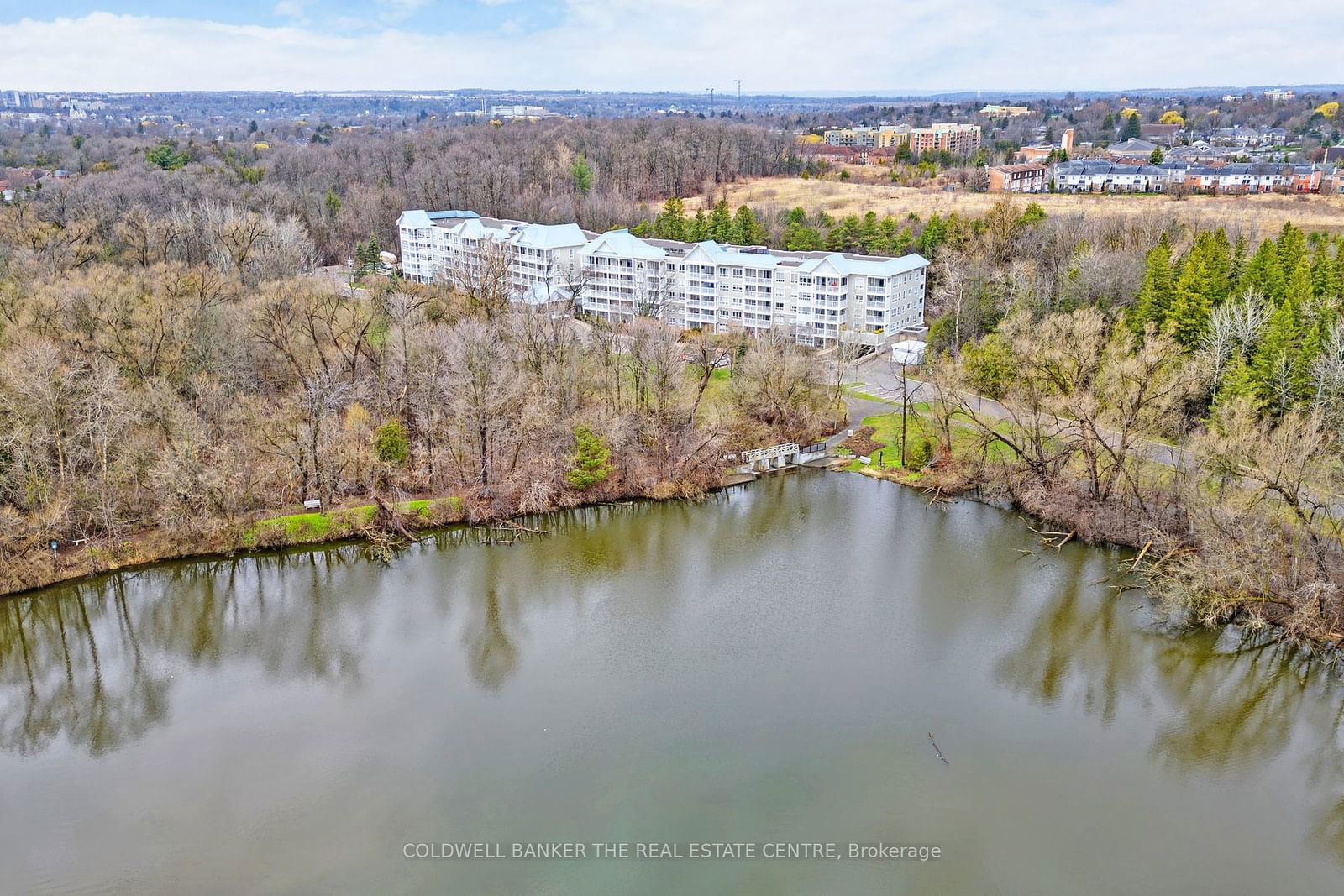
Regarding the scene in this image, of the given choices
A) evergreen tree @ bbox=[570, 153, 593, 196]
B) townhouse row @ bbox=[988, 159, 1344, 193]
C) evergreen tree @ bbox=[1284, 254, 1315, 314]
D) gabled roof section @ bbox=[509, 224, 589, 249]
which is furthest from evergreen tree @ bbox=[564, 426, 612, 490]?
townhouse row @ bbox=[988, 159, 1344, 193]

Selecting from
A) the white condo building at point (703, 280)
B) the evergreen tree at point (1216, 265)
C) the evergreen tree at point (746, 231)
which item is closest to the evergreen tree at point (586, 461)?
the white condo building at point (703, 280)

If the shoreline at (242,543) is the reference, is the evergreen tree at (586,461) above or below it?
above

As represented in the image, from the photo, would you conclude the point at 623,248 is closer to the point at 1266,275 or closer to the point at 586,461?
the point at 586,461

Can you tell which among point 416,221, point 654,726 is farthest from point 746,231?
point 654,726

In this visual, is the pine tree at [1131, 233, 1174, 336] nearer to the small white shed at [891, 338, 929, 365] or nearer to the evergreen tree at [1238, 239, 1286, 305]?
the evergreen tree at [1238, 239, 1286, 305]

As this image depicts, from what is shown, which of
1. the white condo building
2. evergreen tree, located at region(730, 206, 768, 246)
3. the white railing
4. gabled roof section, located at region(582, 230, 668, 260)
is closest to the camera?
the white railing

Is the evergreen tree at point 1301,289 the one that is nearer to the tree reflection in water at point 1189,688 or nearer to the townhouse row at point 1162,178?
the tree reflection in water at point 1189,688
